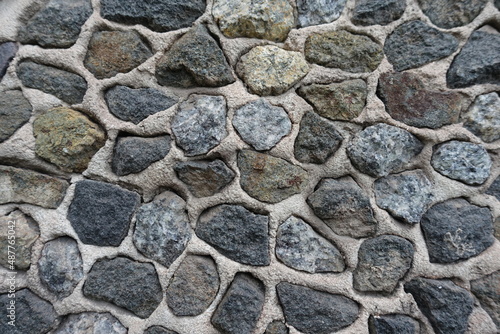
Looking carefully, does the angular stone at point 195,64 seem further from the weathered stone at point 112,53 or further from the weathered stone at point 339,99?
the weathered stone at point 339,99

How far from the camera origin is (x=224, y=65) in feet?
3.18

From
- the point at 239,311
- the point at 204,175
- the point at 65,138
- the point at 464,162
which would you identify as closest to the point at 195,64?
the point at 204,175

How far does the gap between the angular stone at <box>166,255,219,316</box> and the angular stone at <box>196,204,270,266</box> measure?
7 centimetres

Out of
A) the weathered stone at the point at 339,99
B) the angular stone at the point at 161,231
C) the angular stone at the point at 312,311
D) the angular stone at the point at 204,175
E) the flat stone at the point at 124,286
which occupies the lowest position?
the flat stone at the point at 124,286

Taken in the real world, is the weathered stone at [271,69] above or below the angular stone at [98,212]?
above

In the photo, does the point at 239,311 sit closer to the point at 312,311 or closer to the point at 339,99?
the point at 312,311

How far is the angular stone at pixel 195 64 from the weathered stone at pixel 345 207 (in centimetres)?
42

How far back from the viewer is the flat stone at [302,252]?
3.14ft

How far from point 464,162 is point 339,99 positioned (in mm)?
389

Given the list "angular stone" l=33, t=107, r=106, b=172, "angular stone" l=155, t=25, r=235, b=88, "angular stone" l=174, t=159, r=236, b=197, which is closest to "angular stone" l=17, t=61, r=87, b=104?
"angular stone" l=33, t=107, r=106, b=172

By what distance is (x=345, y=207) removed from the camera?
0.96 meters

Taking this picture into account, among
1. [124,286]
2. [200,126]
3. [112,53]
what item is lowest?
[124,286]

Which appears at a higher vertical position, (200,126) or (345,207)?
(200,126)

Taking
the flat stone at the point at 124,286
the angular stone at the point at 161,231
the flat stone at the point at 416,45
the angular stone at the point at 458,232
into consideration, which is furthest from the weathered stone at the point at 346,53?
the flat stone at the point at 124,286
